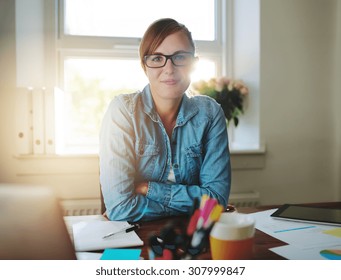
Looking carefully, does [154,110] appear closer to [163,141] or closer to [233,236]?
[163,141]

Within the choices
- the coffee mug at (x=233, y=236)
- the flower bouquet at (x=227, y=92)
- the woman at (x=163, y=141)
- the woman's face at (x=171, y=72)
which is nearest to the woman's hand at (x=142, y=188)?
the woman at (x=163, y=141)

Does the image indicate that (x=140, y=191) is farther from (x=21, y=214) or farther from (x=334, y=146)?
(x=334, y=146)

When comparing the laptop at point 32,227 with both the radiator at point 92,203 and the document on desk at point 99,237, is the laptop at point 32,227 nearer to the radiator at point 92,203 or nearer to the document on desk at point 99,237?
the document on desk at point 99,237

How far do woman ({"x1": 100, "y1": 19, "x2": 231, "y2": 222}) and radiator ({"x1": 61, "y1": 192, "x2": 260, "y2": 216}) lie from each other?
19cm

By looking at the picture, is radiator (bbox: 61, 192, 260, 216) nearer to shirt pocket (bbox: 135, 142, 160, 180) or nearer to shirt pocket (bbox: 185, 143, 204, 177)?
shirt pocket (bbox: 135, 142, 160, 180)

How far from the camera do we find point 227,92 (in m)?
1.02

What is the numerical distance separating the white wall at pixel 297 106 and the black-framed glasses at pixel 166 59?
36 cm

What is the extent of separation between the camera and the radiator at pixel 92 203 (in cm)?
85

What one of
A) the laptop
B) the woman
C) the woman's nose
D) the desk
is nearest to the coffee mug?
the desk

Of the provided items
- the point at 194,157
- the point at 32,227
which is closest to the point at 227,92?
the point at 194,157

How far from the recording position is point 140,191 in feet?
2.23
